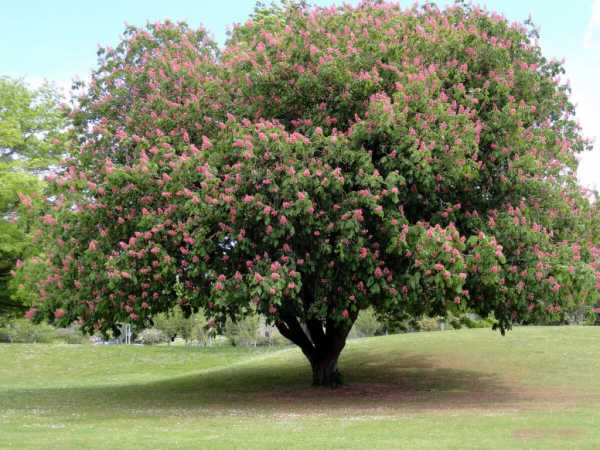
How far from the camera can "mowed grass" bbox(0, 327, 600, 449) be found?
46.5 ft

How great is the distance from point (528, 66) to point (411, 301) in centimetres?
822

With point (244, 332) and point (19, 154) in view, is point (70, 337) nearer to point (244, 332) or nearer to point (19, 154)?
point (244, 332)

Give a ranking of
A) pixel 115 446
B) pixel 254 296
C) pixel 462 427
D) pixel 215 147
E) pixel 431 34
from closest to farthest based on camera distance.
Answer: pixel 115 446 → pixel 462 427 → pixel 254 296 → pixel 215 147 → pixel 431 34

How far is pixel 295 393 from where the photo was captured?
2467 cm

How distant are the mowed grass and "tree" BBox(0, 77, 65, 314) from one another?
6808mm

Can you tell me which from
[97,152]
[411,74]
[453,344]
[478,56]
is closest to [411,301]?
[411,74]

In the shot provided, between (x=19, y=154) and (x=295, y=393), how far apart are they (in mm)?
25909

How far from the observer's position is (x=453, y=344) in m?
35.5

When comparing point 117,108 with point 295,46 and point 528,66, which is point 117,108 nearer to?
point 295,46

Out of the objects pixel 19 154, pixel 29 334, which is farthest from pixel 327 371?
pixel 29 334

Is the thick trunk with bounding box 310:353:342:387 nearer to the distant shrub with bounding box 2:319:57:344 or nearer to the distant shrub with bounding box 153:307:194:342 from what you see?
the distant shrub with bounding box 153:307:194:342

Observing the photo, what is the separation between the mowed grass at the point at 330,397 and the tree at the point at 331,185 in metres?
2.95

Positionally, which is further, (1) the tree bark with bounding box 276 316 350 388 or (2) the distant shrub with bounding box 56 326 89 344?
(2) the distant shrub with bounding box 56 326 89 344

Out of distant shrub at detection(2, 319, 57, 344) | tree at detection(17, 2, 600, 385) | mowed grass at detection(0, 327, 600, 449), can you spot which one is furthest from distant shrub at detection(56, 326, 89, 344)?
tree at detection(17, 2, 600, 385)
